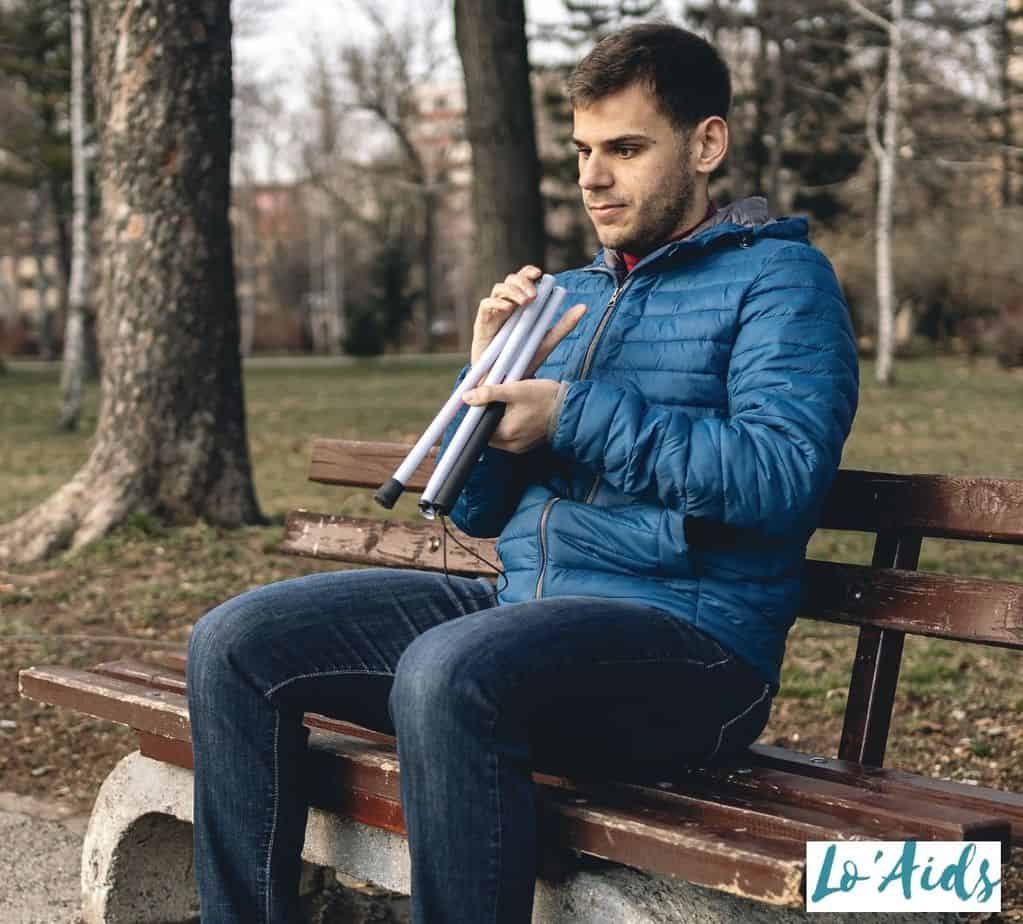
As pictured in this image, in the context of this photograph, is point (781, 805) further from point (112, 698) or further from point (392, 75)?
point (392, 75)

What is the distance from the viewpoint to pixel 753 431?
8.56 feet

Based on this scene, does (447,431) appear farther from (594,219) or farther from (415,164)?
(415,164)

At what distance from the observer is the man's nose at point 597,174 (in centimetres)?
293

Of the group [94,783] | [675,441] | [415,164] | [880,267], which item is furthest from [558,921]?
[415,164]

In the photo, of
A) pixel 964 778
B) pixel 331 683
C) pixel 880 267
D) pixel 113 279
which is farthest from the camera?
pixel 880 267

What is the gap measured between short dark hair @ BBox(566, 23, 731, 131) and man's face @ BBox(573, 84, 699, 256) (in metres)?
0.02

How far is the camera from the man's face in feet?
9.53

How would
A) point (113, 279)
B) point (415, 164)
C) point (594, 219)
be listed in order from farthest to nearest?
point (415, 164) → point (113, 279) → point (594, 219)

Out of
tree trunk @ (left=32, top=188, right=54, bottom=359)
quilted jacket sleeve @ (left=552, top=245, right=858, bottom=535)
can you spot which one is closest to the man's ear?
quilted jacket sleeve @ (left=552, top=245, right=858, bottom=535)

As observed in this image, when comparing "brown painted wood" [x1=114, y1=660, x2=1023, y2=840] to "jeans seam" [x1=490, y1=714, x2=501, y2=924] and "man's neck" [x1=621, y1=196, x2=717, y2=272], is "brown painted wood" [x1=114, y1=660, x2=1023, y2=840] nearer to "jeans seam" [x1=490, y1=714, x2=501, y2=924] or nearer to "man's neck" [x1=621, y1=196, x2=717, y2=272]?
"jeans seam" [x1=490, y1=714, x2=501, y2=924]

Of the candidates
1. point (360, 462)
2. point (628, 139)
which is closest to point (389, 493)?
point (628, 139)

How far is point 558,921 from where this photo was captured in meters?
2.57

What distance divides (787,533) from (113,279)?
540 centimetres

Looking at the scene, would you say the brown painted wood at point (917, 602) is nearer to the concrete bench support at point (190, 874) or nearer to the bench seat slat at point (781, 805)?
the bench seat slat at point (781, 805)
